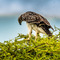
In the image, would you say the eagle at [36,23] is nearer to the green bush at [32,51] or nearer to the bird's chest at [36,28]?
the bird's chest at [36,28]

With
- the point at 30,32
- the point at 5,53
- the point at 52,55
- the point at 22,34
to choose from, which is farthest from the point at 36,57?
the point at 30,32

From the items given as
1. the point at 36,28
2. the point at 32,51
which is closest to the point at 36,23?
the point at 36,28

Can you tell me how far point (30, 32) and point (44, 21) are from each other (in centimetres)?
69

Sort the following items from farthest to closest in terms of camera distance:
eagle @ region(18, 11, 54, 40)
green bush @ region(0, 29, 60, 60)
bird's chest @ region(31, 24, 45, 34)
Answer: bird's chest @ region(31, 24, 45, 34) < eagle @ region(18, 11, 54, 40) < green bush @ region(0, 29, 60, 60)

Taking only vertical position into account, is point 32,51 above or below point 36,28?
below

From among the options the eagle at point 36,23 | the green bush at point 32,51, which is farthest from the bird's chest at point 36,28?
the green bush at point 32,51

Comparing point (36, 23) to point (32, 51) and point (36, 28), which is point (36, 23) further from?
point (32, 51)

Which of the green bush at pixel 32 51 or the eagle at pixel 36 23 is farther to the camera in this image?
the eagle at pixel 36 23

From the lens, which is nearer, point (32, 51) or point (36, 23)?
point (32, 51)

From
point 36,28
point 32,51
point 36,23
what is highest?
point 36,23

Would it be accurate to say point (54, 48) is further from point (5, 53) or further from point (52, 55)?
point (5, 53)

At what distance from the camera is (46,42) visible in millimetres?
3678

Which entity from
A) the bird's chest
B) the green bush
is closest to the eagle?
the bird's chest

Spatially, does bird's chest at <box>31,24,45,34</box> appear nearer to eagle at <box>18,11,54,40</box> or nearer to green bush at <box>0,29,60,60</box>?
eagle at <box>18,11,54,40</box>
